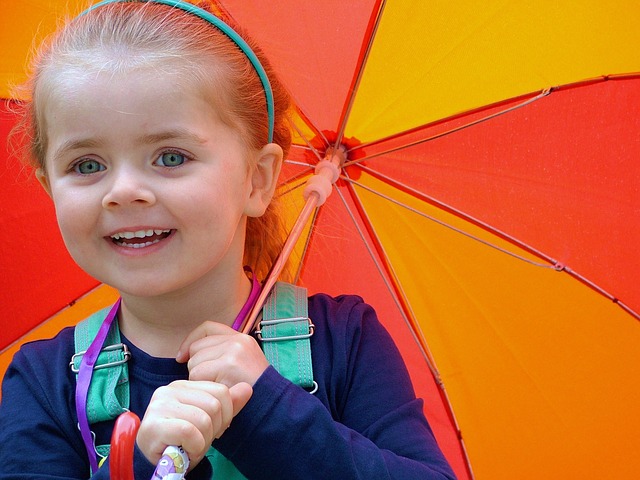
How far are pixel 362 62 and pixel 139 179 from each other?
2.38 ft

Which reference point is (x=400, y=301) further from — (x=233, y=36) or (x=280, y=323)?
(x=233, y=36)

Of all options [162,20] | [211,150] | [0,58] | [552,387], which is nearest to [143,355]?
[211,150]

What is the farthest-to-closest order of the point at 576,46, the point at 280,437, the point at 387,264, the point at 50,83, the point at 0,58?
the point at 387,264 < the point at 0,58 < the point at 576,46 < the point at 50,83 < the point at 280,437

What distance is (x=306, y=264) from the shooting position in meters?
2.38

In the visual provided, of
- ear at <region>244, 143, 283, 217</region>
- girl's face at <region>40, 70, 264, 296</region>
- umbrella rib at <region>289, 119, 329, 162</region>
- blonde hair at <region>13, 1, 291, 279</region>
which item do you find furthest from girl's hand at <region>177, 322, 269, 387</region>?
umbrella rib at <region>289, 119, 329, 162</region>

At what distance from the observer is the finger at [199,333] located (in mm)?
A: 1735

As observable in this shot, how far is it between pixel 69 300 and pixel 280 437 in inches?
36.9

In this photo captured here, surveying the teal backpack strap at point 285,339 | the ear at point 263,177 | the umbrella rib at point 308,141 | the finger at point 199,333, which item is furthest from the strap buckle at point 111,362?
the umbrella rib at point 308,141

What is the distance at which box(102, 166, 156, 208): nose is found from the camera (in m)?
1.57

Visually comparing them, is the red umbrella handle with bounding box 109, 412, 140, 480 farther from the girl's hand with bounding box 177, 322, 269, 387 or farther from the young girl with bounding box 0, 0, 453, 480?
→ the girl's hand with bounding box 177, 322, 269, 387

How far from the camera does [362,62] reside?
2.12 meters

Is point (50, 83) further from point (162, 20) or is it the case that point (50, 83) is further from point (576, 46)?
point (576, 46)

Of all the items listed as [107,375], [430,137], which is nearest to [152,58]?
[107,375]

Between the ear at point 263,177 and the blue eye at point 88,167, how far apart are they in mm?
322
